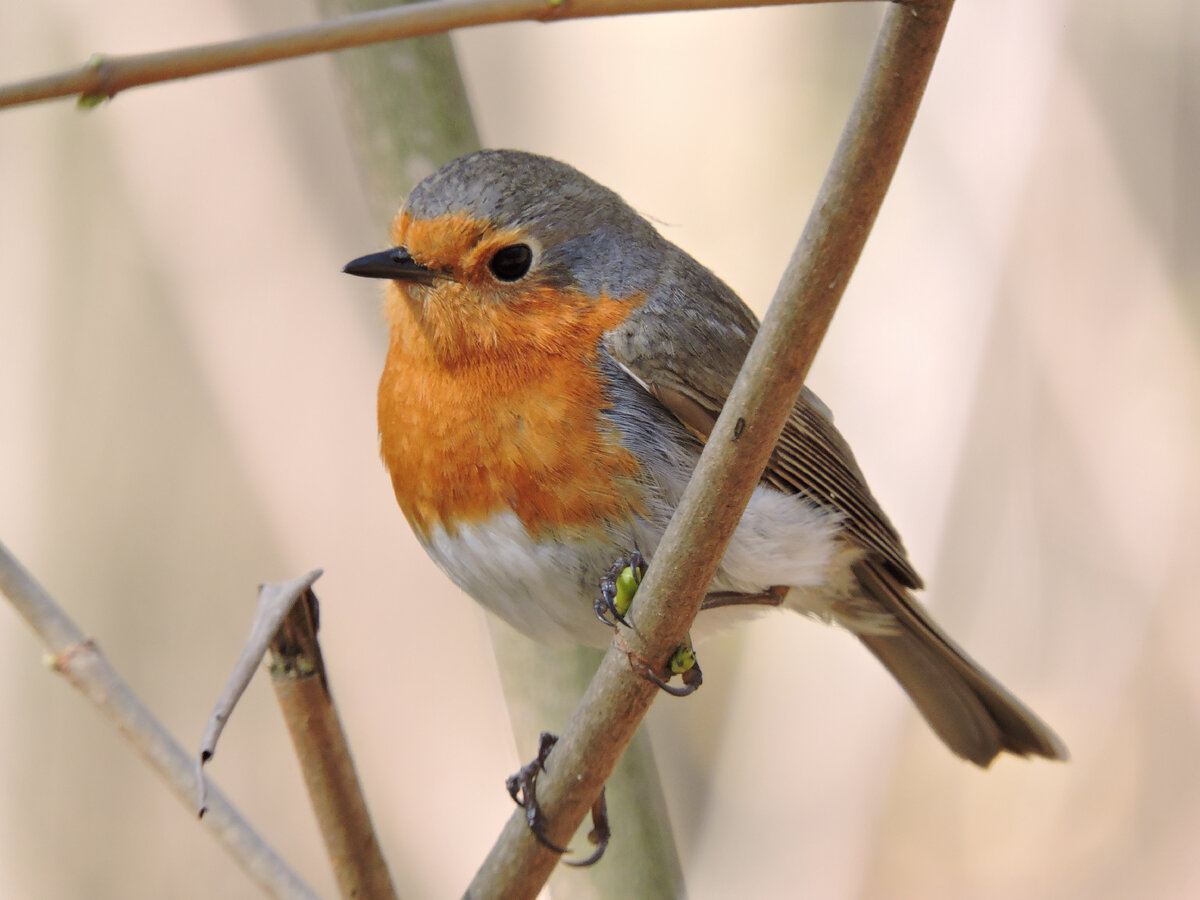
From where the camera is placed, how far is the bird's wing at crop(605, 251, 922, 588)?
7.04 feet

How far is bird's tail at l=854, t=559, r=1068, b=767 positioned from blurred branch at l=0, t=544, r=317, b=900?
156 centimetres

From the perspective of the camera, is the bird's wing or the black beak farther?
the bird's wing

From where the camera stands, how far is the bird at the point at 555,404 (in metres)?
2.00

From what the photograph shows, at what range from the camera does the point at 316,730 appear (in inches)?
55.4

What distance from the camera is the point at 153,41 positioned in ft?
11.4

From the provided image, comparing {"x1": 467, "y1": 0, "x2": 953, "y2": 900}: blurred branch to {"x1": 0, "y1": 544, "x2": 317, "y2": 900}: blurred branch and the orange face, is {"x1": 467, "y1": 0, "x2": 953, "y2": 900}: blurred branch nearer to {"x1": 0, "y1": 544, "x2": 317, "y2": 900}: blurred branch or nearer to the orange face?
{"x1": 0, "y1": 544, "x2": 317, "y2": 900}: blurred branch

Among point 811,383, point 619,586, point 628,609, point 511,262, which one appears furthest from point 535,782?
point 811,383

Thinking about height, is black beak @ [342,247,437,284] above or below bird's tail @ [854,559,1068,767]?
above

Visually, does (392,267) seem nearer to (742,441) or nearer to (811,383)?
(742,441)

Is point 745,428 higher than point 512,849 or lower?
higher

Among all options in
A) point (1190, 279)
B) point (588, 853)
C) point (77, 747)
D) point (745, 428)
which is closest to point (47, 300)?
point (77, 747)

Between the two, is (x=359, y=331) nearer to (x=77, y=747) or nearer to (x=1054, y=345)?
(x=77, y=747)

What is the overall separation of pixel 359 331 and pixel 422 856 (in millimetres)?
1478

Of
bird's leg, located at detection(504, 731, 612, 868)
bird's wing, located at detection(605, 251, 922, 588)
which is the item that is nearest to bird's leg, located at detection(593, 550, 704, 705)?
bird's leg, located at detection(504, 731, 612, 868)
